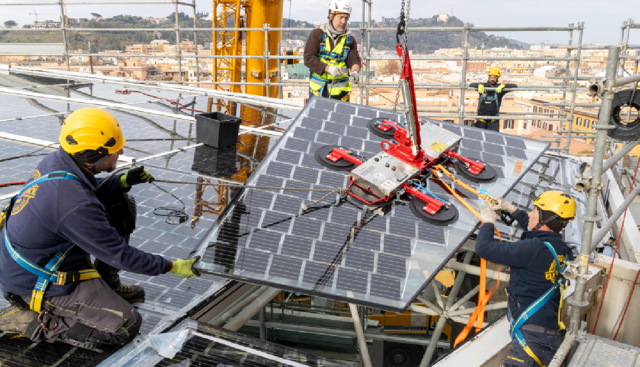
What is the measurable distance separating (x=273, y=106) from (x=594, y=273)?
7408 millimetres

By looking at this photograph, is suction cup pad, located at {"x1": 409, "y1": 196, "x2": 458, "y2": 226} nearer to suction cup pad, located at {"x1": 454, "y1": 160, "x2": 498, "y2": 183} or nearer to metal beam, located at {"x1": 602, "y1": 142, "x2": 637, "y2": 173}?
suction cup pad, located at {"x1": 454, "y1": 160, "x2": 498, "y2": 183}

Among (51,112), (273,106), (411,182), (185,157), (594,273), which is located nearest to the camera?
(594,273)

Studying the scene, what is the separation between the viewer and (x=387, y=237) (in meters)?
4.84

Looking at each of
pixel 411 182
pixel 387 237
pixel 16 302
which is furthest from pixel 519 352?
pixel 16 302

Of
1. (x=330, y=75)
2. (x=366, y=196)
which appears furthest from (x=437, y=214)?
(x=330, y=75)

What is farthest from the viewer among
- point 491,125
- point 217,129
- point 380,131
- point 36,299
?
point 491,125

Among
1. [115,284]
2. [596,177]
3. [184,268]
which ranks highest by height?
[596,177]

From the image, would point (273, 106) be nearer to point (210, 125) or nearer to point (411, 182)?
point (210, 125)

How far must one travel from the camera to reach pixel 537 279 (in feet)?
14.4

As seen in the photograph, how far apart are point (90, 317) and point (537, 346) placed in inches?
150

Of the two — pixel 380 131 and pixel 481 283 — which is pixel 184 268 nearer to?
pixel 481 283

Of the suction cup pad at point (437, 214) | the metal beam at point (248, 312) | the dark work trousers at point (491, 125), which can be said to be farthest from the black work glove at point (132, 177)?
the dark work trousers at point (491, 125)

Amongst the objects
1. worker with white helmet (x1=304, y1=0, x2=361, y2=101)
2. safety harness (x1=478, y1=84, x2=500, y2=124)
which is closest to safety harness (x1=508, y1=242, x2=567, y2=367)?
worker with white helmet (x1=304, y1=0, x2=361, y2=101)

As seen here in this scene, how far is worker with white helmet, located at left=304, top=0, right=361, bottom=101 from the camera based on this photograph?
891 centimetres
